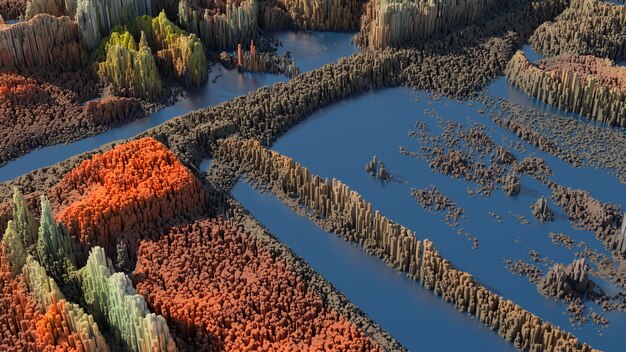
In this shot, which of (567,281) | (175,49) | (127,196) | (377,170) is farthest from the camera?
(175,49)

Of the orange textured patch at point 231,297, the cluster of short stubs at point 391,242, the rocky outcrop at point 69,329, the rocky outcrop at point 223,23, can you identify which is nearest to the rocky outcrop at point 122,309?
the rocky outcrop at point 69,329

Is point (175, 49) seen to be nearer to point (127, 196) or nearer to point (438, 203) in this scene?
point (127, 196)

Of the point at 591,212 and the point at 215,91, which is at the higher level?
the point at 215,91

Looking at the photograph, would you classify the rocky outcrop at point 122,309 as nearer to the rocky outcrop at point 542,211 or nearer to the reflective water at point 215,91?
the reflective water at point 215,91

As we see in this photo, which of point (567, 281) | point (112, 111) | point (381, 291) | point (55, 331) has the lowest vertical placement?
point (381, 291)

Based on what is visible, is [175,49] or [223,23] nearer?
[175,49]

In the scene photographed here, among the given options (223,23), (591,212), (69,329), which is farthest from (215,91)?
(591,212)

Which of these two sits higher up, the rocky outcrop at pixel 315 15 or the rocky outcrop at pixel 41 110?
the rocky outcrop at pixel 315 15

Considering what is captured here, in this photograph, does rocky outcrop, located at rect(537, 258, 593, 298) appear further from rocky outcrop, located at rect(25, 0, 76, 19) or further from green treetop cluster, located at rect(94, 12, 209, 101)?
rocky outcrop, located at rect(25, 0, 76, 19)

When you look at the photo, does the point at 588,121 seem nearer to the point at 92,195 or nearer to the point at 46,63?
the point at 92,195
